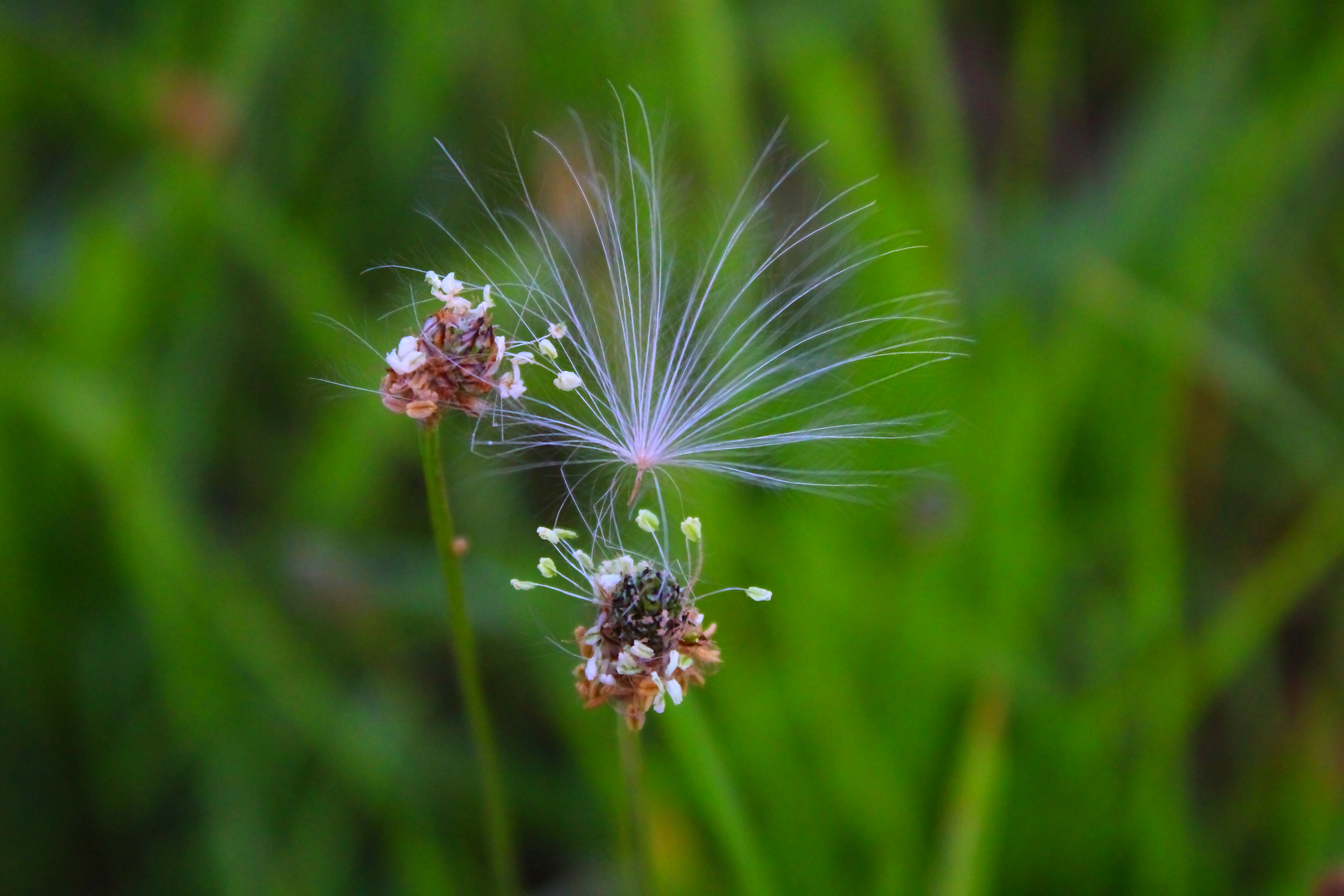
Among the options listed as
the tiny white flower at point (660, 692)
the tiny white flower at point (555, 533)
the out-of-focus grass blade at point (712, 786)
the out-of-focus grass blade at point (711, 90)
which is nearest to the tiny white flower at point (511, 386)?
the tiny white flower at point (555, 533)

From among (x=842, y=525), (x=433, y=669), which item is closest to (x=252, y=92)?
(x=433, y=669)

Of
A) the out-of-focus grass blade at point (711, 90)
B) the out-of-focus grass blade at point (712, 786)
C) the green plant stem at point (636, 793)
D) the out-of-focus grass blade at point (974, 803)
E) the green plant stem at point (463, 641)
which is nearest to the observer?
the green plant stem at point (463, 641)

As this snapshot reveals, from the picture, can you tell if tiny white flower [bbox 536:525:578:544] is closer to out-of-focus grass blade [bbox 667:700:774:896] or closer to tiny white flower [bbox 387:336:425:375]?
tiny white flower [bbox 387:336:425:375]

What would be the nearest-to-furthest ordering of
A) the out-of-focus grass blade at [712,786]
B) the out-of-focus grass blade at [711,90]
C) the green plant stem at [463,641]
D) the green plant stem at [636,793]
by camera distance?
the green plant stem at [463,641], the green plant stem at [636,793], the out-of-focus grass blade at [712,786], the out-of-focus grass blade at [711,90]

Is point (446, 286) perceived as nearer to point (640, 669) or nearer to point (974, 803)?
point (640, 669)

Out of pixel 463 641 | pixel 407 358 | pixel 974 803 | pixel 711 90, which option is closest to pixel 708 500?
pixel 974 803

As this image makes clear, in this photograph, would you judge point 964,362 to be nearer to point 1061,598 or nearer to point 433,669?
point 1061,598

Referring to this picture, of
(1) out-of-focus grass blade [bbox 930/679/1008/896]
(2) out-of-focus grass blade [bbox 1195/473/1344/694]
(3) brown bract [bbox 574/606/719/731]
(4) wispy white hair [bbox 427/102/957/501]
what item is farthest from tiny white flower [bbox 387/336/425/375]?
(2) out-of-focus grass blade [bbox 1195/473/1344/694]

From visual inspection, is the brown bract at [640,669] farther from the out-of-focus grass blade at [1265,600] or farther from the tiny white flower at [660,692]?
the out-of-focus grass blade at [1265,600]
